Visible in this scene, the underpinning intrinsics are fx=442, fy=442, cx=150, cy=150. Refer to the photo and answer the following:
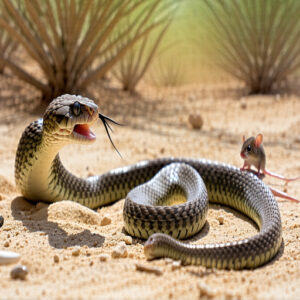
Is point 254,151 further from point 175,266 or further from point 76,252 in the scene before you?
point 76,252

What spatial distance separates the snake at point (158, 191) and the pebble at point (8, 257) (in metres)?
0.94

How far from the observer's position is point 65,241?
12.3ft

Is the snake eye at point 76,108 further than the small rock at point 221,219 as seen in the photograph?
No

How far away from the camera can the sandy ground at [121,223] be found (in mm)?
Answer: 2801

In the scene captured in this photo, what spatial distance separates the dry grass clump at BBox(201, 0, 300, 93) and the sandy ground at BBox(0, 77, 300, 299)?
1888 mm

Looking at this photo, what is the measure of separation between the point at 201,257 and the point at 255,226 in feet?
4.37

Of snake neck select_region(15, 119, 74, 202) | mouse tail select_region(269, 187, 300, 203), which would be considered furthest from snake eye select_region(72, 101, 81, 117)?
mouse tail select_region(269, 187, 300, 203)

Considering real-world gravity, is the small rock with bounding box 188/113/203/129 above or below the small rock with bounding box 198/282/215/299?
below

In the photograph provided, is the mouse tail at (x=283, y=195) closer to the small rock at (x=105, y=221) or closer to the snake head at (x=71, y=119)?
the small rock at (x=105, y=221)

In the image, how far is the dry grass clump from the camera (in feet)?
35.7

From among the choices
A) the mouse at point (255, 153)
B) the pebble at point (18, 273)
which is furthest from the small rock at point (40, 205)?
the mouse at point (255, 153)

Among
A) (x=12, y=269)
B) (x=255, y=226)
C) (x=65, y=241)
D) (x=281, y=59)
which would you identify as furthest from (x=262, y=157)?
(x=281, y=59)

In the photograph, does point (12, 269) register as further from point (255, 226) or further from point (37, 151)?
point (255, 226)

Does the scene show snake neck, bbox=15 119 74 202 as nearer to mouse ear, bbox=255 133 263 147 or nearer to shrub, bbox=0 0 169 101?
mouse ear, bbox=255 133 263 147
